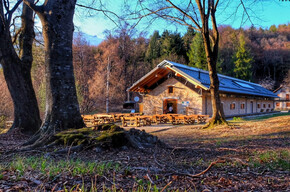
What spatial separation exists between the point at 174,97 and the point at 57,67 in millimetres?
19544

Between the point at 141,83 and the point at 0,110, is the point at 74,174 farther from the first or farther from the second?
the point at 141,83

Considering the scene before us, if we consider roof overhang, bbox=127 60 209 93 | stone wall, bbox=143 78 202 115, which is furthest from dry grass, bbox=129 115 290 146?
stone wall, bbox=143 78 202 115

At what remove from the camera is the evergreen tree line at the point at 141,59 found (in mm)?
34000

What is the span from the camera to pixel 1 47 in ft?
31.8

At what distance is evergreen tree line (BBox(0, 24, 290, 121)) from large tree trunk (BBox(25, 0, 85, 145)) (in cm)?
1285

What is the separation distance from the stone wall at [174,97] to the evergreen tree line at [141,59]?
6.54 metres

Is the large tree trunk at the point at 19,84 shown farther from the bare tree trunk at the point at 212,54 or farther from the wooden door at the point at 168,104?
the wooden door at the point at 168,104

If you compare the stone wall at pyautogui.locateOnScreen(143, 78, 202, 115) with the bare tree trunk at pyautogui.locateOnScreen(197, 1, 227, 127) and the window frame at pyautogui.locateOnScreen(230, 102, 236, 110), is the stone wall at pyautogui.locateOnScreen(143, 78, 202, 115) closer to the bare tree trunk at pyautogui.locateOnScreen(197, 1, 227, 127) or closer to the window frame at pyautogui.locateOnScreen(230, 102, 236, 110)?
the window frame at pyautogui.locateOnScreen(230, 102, 236, 110)

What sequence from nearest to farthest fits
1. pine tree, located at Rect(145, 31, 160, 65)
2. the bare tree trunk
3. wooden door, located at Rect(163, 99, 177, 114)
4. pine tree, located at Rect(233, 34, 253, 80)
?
the bare tree trunk → wooden door, located at Rect(163, 99, 177, 114) → pine tree, located at Rect(145, 31, 160, 65) → pine tree, located at Rect(233, 34, 253, 80)

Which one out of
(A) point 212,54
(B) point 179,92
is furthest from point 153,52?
(A) point 212,54

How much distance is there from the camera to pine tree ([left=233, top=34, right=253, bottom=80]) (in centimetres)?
5583

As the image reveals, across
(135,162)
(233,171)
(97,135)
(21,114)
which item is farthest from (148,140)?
(21,114)

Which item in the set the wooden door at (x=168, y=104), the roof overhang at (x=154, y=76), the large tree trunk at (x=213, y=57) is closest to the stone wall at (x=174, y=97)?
the wooden door at (x=168, y=104)

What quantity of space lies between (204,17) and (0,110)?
15168mm
